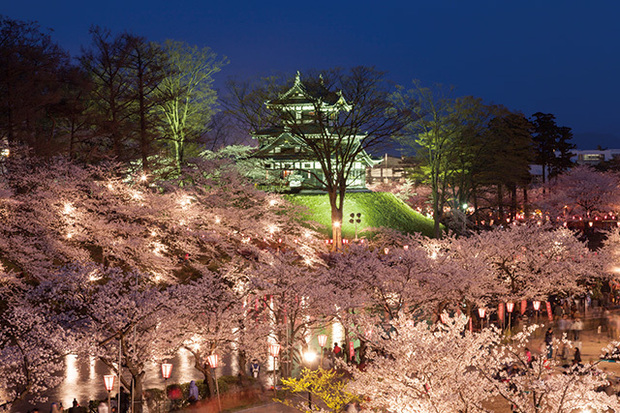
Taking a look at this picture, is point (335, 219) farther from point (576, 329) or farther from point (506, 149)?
point (506, 149)

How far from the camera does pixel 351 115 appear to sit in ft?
142

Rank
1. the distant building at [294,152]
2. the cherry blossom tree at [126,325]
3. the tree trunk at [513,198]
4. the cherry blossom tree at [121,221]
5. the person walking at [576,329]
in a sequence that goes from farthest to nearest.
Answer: the tree trunk at [513,198] < the distant building at [294,152] < the person walking at [576,329] < the cherry blossom tree at [121,221] < the cherry blossom tree at [126,325]

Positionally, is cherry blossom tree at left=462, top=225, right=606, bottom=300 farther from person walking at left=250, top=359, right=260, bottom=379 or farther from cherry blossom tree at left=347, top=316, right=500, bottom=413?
cherry blossom tree at left=347, top=316, right=500, bottom=413

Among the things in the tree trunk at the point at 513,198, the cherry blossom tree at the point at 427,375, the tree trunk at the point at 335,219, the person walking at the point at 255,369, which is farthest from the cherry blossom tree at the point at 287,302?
the tree trunk at the point at 513,198

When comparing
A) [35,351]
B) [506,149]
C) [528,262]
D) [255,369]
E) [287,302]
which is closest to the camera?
[35,351]

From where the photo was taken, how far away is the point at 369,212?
5531 centimetres

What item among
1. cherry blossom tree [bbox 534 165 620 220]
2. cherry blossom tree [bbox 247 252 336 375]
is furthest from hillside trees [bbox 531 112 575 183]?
cherry blossom tree [bbox 247 252 336 375]

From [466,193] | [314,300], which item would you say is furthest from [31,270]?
[466,193]

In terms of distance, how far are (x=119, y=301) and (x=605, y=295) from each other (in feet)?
117

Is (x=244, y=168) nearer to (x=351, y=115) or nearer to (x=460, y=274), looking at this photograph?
(x=351, y=115)

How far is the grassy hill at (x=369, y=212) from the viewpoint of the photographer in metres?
53.5

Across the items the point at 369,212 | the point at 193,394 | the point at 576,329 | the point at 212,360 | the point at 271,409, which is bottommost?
the point at 576,329

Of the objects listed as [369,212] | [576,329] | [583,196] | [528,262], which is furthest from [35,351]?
[583,196]

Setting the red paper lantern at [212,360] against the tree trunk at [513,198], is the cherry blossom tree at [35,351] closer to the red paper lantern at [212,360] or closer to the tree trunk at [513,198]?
the red paper lantern at [212,360]
